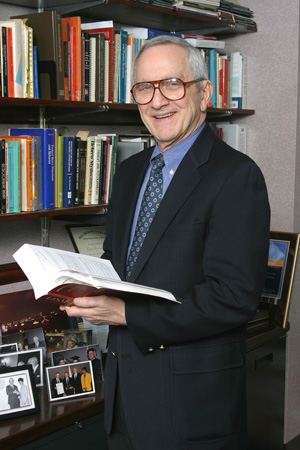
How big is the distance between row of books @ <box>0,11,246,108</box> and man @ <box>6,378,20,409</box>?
981 mm

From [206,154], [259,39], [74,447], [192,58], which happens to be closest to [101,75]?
[192,58]

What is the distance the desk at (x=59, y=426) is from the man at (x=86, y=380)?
0.10 ft

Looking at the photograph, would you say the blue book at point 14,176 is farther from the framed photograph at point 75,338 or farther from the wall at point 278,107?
the wall at point 278,107

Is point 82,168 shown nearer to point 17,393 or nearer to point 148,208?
point 148,208

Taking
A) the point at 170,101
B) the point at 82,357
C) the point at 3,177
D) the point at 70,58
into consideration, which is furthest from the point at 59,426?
the point at 70,58

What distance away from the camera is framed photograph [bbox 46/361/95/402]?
6.16ft

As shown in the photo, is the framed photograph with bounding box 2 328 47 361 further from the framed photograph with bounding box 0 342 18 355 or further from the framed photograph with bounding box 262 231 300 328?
the framed photograph with bounding box 262 231 300 328

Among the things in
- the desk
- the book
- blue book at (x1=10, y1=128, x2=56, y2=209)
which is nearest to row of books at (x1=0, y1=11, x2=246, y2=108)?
the book

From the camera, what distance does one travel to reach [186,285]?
1374 millimetres

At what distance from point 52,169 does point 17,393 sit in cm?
80

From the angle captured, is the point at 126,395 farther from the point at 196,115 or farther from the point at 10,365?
the point at 196,115

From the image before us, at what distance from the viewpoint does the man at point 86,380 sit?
1936 millimetres

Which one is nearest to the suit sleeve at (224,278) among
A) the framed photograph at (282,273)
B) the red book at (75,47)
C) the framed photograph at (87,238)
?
the red book at (75,47)

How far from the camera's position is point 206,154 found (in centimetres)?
146
